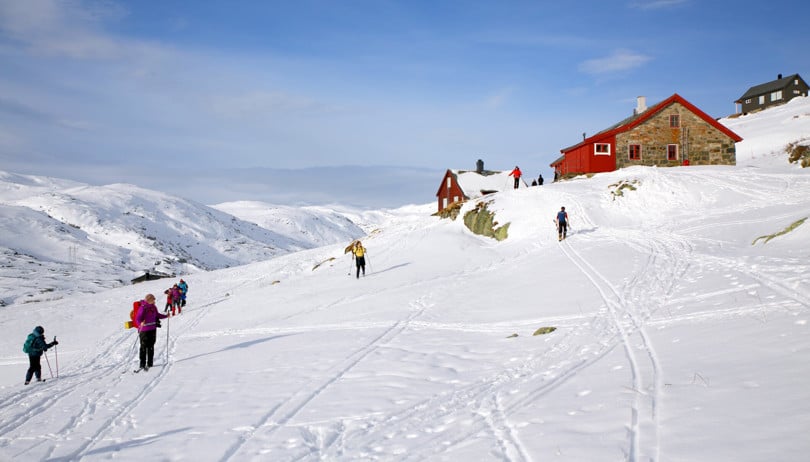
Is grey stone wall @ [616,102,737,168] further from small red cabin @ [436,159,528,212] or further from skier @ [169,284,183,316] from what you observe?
skier @ [169,284,183,316]

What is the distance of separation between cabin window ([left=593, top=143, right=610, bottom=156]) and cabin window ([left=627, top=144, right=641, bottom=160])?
1.61 m

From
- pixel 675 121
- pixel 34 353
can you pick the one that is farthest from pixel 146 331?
pixel 675 121

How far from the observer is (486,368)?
8844 mm

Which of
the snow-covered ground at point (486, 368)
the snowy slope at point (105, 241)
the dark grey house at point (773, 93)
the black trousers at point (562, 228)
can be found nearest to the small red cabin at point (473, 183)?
the black trousers at point (562, 228)

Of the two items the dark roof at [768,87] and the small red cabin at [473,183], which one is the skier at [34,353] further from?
the dark roof at [768,87]

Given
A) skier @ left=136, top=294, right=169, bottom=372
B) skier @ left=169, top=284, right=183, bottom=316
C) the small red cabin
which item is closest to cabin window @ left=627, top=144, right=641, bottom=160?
the small red cabin

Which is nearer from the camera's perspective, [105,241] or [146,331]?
[146,331]

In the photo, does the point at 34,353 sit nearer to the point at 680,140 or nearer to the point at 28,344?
the point at 28,344

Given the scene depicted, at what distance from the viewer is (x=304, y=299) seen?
21703 millimetres

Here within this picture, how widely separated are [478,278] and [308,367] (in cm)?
1233

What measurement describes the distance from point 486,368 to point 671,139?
37619mm

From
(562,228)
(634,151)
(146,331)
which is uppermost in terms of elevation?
(634,151)

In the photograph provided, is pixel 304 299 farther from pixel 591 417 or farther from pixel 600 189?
pixel 600 189

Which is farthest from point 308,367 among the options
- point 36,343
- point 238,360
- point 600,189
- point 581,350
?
point 600,189
